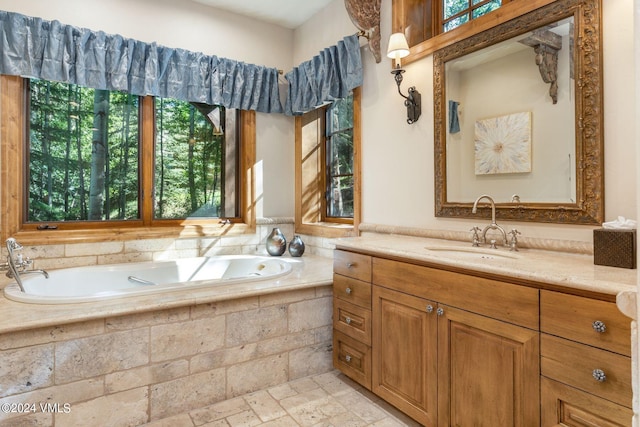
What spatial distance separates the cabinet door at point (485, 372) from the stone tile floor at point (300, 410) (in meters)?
0.43

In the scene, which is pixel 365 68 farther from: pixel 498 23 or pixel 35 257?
pixel 35 257

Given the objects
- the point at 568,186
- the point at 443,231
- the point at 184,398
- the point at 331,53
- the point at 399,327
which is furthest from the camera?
the point at 331,53

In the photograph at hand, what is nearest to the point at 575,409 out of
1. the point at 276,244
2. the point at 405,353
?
the point at 405,353

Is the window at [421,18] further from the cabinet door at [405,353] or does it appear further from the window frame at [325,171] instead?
the cabinet door at [405,353]

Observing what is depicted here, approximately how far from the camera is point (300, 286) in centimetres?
225

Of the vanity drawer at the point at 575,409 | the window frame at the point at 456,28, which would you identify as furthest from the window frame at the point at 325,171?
the vanity drawer at the point at 575,409

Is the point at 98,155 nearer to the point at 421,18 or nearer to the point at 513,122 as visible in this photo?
the point at 421,18

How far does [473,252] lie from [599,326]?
772 mm

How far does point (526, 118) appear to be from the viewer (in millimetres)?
1765

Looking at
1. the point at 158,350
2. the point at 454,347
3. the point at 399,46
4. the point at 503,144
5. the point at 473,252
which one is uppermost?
the point at 399,46

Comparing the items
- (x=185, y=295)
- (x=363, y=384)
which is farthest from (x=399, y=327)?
(x=185, y=295)

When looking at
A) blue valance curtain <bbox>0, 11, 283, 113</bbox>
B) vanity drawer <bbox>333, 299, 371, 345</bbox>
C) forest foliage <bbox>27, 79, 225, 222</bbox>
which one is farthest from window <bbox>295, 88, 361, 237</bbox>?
vanity drawer <bbox>333, 299, 371, 345</bbox>

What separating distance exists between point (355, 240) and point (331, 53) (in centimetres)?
163

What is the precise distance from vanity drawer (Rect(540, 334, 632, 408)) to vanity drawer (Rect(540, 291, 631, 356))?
0.02m
